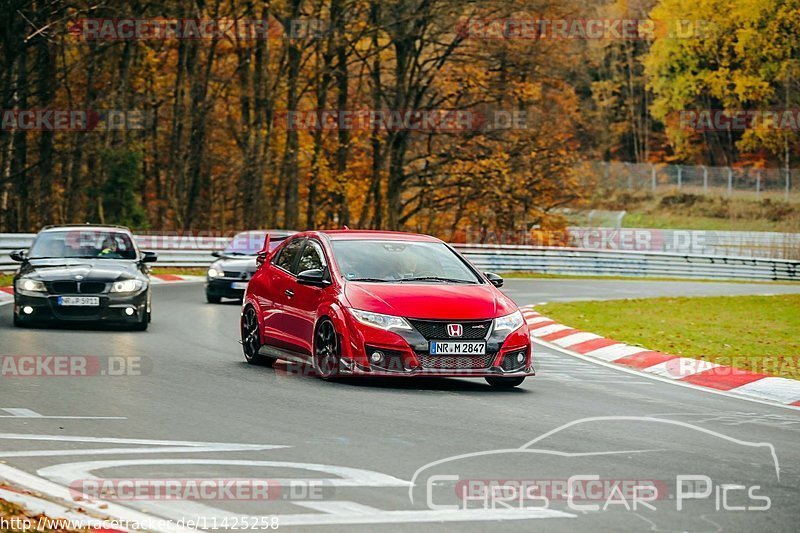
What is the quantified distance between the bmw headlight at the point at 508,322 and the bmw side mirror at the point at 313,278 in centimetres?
179

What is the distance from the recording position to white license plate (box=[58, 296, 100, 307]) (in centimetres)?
1881

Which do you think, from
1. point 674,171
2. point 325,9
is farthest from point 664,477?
point 674,171

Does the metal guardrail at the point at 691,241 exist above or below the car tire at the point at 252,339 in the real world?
below

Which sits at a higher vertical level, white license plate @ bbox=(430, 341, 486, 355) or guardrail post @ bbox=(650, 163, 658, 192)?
guardrail post @ bbox=(650, 163, 658, 192)

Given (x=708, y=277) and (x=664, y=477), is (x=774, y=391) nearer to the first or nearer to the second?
(x=664, y=477)

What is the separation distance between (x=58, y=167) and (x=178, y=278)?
26.3 meters

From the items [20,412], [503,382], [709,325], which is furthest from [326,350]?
[709,325]

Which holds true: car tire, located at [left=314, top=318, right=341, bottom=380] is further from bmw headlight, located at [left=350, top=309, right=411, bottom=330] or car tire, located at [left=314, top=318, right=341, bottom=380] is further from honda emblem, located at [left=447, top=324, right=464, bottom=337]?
honda emblem, located at [left=447, top=324, right=464, bottom=337]

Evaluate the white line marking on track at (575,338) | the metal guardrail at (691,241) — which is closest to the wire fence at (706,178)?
the metal guardrail at (691,241)

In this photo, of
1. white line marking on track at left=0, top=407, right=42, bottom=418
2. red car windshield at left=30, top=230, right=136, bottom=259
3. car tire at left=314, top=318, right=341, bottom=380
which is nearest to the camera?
white line marking on track at left=0, top=407, right=42, bottom=418

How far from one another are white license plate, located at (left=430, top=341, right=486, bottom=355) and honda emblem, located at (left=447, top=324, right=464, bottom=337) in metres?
0.08

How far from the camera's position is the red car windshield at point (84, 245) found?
20031 millimetres

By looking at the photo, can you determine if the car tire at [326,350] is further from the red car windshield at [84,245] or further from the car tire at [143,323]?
the red car windshield at [84,245]

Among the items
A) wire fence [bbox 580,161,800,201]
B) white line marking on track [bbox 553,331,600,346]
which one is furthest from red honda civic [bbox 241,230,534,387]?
wire fence [bbox 580,161,800,201]
